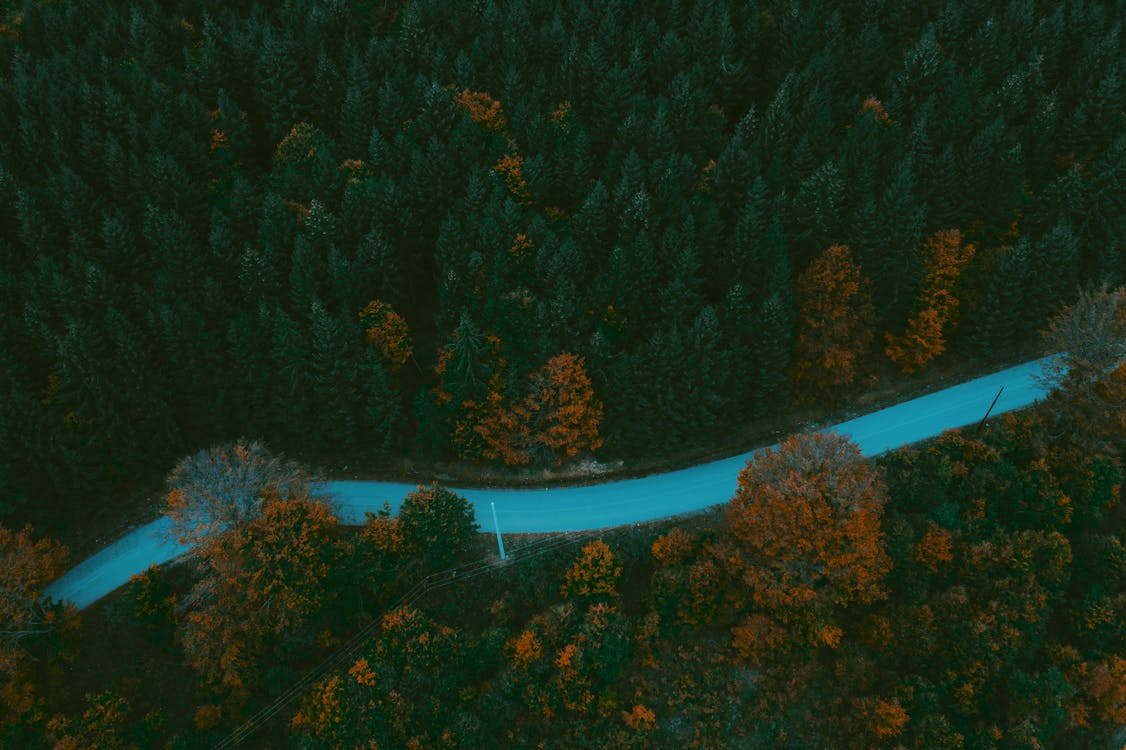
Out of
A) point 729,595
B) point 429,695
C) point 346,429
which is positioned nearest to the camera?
point 429,695

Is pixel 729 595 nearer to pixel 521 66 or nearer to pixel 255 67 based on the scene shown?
pixel 521 66

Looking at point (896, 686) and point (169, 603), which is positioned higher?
point (169, 603)

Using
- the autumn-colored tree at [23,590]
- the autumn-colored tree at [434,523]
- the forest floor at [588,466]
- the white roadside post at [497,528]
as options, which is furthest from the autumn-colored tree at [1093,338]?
the autumn-colored tree at [23,590]

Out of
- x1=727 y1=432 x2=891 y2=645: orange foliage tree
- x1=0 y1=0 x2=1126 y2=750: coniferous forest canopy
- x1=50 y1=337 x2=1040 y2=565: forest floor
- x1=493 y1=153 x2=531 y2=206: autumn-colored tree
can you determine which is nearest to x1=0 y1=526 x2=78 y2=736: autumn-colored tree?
x1=0 y1=0 x2=1126 y2=750: coniferous forest canopy

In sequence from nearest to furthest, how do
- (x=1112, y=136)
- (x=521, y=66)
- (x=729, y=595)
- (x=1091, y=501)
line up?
(x=729, y=595), (x=1091, y=501), (x=1112, y=136), (x=521, y=66)

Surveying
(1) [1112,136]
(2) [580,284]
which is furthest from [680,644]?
(1) [1112,136]

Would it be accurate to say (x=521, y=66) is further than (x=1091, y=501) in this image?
Yes

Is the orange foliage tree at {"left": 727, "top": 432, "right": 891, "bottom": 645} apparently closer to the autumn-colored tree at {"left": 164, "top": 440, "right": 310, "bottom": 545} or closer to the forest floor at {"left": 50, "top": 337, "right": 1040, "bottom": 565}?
the forest floor at {"left": 50, "top": 337, "right": 1040, "bottom": 565}
